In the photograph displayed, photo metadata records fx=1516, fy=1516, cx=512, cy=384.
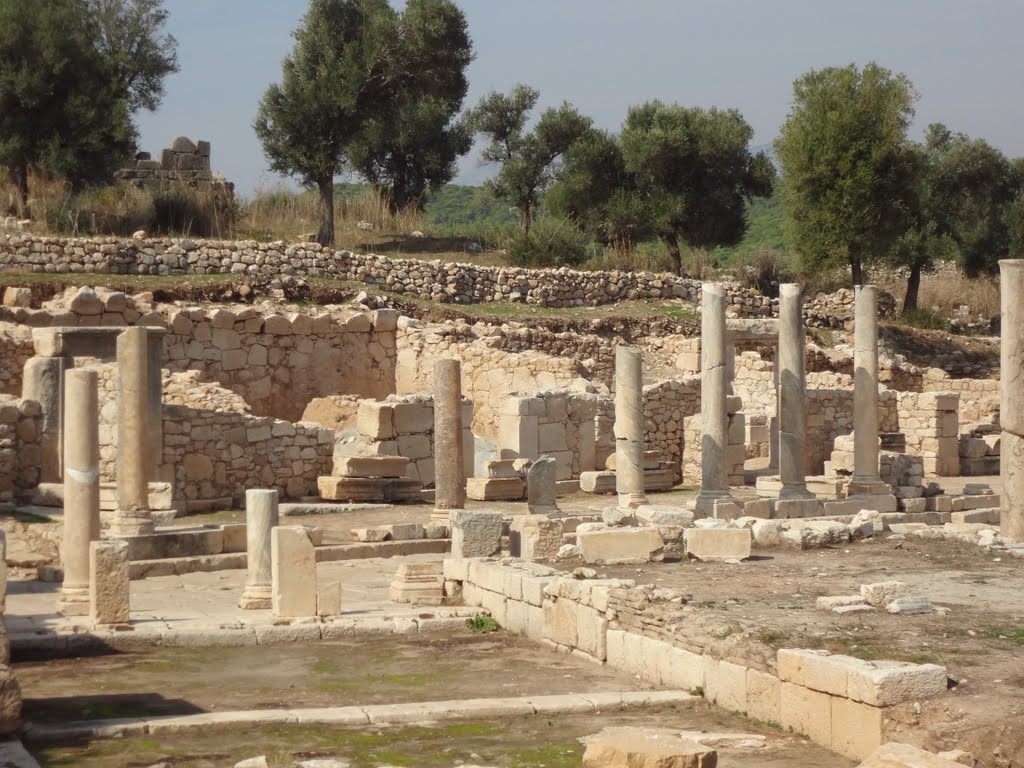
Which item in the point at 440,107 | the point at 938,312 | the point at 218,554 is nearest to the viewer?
the point at 218,554

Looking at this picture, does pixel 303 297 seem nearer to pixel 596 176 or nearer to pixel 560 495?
pixel 560 495

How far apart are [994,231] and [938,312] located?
14.5 ft

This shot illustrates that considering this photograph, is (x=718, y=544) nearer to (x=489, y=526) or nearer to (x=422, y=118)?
(x=489, y=526)

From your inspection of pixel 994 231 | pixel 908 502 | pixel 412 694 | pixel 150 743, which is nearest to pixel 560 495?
pixel 908 502

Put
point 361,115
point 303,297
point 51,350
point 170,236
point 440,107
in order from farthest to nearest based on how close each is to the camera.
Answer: point 440,107
point 361,115
point 170,236
point 303,297
point 51,350

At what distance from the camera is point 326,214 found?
3562 centimetres

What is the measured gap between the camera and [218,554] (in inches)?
Result: 682

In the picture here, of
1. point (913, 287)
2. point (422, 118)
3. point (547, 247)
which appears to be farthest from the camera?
point (422, 118)

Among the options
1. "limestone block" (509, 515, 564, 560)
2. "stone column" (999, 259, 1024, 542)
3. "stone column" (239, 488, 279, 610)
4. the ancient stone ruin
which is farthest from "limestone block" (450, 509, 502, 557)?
"stone column" (999, 259, 1024, 542)

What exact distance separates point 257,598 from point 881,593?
5793mm

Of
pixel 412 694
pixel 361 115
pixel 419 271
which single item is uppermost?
pixel 361 115

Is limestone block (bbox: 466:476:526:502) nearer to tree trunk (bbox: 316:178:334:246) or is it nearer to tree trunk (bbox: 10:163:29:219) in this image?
tree trunk (bbox: 10:163:29:219)

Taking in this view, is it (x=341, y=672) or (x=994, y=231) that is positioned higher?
(x=994, y=231)

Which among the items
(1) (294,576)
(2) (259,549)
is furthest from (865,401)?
(1) (294,576)
